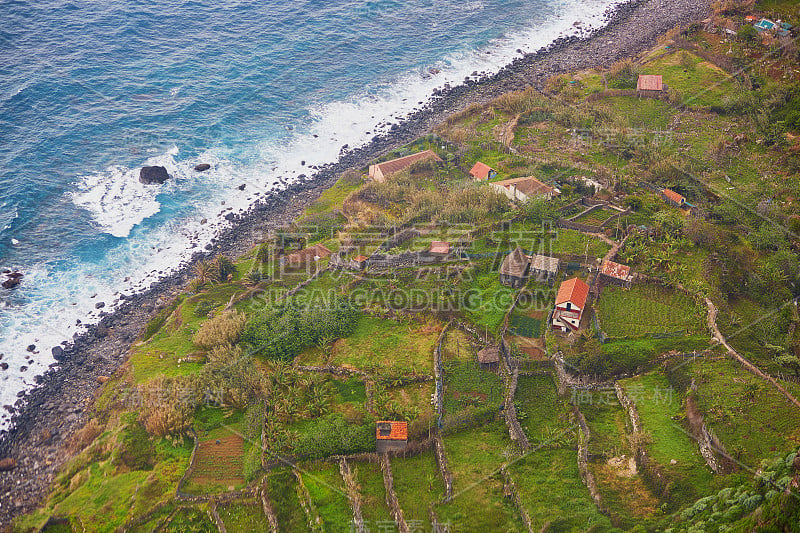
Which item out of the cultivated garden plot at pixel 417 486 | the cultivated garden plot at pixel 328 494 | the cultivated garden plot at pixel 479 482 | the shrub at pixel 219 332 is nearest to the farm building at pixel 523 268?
the cultivated garden plot at pixel 479 482

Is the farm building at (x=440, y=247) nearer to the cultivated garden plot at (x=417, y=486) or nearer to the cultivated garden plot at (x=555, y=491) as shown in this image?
the cultivated garden plot at (x=417, y=486)

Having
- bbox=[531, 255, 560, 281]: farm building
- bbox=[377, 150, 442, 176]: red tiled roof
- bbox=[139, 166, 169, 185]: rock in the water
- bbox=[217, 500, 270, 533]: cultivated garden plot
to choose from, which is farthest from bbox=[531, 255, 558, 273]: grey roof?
bbox=[139, 166, 169, 185]: rock in the water

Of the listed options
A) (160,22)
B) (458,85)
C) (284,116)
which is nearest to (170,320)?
(284,116)

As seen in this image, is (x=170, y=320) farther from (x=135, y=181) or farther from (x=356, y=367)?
(x=135, y=181)

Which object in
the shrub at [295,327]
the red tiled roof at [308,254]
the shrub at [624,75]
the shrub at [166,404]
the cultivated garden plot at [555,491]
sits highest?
the shrub at [624,75]

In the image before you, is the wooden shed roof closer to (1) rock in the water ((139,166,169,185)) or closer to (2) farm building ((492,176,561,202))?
(2) farm building ((492,176,561,202))

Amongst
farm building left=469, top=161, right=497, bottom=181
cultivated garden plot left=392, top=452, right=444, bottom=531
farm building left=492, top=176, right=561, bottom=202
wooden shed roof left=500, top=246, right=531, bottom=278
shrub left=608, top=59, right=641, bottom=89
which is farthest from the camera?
shrub left=608, top=59, right=641, bottom=89
